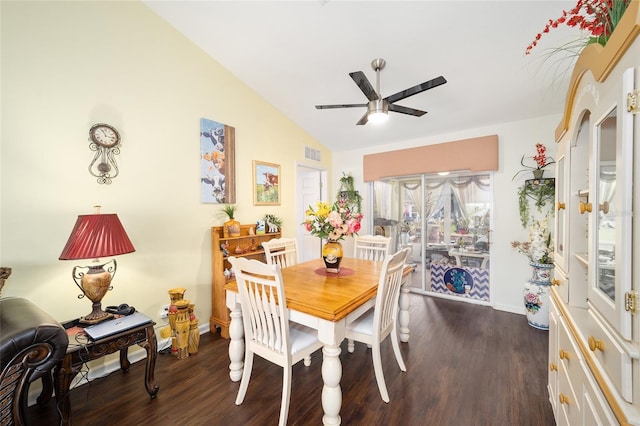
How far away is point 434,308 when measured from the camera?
144 inches

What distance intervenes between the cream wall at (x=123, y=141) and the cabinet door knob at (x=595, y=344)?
312 cm

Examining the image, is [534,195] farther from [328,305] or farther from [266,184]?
[266,184]

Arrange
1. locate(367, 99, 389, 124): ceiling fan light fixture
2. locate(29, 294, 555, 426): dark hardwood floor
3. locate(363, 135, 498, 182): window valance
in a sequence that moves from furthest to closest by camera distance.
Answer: locate(363, 135, 498, 182): window valance < locate(367, 99, 389, 124): ceiling fan light fixture < locate(29, 294, 555, 426): dark hardwood floor

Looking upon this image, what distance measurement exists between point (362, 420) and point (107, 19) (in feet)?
12.4

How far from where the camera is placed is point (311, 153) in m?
4.61

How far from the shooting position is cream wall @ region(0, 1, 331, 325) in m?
1.88

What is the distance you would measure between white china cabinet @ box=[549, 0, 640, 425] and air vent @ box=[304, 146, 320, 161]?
136 inches

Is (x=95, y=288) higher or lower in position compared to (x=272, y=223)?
lower

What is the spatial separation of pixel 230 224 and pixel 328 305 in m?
1.89

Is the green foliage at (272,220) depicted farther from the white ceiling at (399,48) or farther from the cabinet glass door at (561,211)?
the cabinet glass door at (561,211)

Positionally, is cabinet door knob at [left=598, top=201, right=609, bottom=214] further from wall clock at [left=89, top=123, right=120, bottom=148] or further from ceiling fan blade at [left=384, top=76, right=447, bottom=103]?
wall clock at [left=89, top=123, right=120, bottom=148]

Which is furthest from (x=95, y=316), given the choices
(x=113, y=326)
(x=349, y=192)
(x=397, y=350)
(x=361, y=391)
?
(x=349, y=192)

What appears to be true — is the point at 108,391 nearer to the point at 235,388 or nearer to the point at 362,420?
the point at 235,388

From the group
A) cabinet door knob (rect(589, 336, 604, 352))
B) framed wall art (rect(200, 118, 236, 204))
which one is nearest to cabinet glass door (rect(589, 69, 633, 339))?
cabinet door knob (rect(589, 336, 604, 352))
